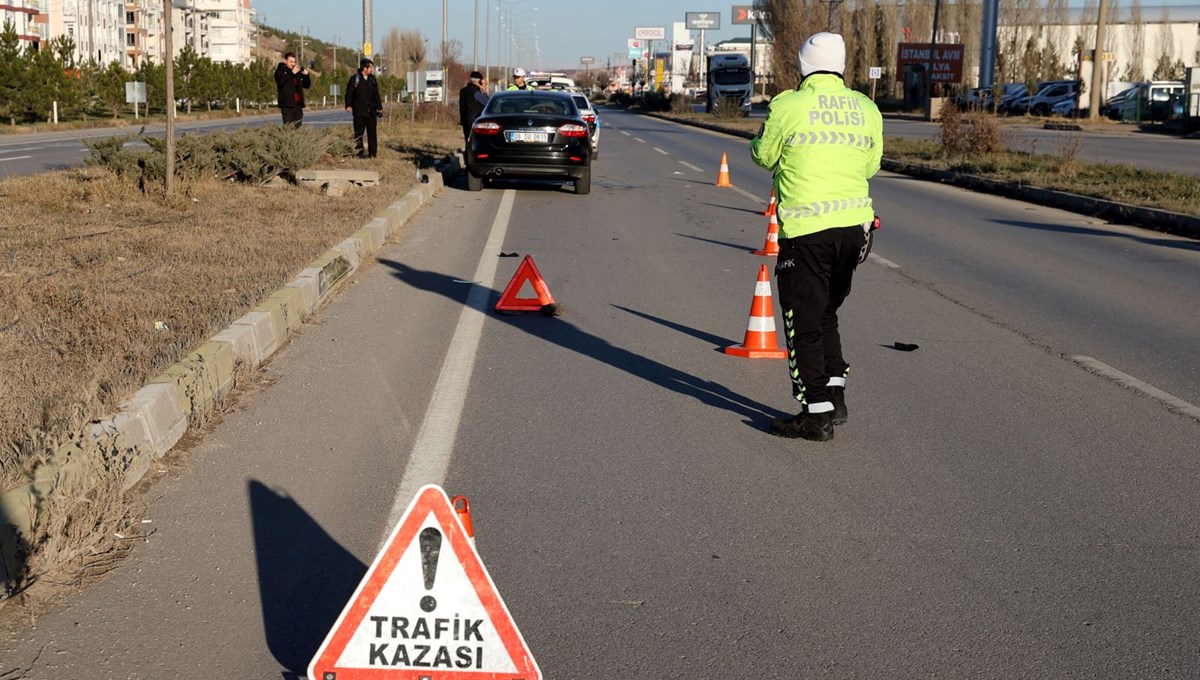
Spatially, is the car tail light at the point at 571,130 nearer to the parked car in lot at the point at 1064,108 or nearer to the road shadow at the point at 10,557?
the road shadow at the point at 10,557

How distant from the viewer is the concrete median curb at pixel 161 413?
4.24 meters

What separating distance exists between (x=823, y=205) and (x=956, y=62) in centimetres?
6729

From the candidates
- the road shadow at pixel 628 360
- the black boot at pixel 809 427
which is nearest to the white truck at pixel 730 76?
the road shadow at pixel 628 360

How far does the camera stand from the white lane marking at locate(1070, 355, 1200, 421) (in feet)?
22.4

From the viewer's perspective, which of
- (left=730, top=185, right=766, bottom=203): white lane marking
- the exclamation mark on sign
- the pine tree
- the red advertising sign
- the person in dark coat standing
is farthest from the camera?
the red advertising sign

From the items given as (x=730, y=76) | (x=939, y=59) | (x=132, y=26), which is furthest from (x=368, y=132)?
(x=132, y=26)

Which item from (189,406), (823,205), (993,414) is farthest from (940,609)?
(189,406)

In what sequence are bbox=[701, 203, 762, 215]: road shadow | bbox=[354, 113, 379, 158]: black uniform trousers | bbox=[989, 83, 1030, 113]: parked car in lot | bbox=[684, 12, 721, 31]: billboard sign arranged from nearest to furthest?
bbox=[701, 203, 762, 215]: road shadow
bbox=[354, 113, 379, 158]: black uniform trousers
bbox=[989, 83, 1030, 113]: parked car in lot
bbox=[684, 12, 721, 31]: billboard sign

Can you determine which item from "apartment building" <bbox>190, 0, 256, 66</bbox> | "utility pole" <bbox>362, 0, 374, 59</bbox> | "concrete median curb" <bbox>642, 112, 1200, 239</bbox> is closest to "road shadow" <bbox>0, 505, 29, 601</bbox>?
"concrete median curb" <bbox>642, 112, 1200, 239</bbox>

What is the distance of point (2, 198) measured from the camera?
14.4 m

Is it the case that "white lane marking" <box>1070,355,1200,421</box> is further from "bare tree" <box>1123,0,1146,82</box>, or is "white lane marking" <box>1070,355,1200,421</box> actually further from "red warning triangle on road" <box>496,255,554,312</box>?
"bare tree" <box>1123,0,1146,82</box>

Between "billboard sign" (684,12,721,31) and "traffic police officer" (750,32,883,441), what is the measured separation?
14714 cm

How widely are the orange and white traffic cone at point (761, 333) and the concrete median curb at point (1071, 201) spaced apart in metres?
6.67

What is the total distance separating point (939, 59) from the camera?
69062 mm
